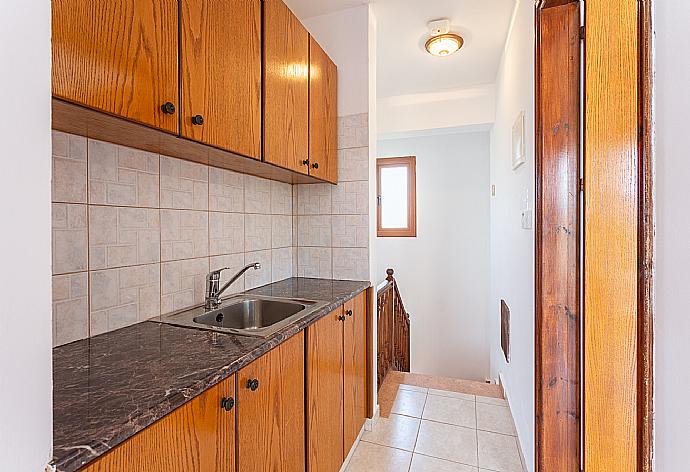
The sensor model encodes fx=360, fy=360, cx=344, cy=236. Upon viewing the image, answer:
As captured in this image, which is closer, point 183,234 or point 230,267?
point 183,234

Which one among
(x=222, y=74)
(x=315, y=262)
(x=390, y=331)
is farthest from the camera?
(x=390, y=331)

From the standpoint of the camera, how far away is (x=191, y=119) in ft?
3.83

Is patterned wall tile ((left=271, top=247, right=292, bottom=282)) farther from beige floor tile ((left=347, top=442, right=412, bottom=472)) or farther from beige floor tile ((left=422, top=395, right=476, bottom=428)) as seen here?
beige floor tile ((left=422, top=395, right=476, bottom=428))

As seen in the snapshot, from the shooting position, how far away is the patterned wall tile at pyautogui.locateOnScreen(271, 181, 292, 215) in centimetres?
223

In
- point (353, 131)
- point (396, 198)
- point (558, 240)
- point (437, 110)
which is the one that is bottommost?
point (558, 240)

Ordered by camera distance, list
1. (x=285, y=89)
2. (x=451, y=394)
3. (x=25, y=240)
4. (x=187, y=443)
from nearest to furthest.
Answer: (x=25, y=240), (x=187, y=443), (x=285, y=89), (x=451, y=394)

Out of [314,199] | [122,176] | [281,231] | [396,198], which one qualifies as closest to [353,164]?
[314,199]

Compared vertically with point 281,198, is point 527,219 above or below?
below

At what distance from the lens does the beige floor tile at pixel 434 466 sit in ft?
6.33

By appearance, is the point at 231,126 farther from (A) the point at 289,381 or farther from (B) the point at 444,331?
(B) the point at 444,331

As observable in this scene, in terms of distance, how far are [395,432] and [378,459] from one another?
0.98 feet

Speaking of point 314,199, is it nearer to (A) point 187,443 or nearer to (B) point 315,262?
(B) point 315,262

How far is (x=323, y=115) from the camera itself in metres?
2.16

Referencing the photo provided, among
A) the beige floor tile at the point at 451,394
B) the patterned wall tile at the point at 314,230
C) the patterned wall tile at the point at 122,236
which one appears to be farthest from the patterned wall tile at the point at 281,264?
the beige floor tile at the point at 451,394
